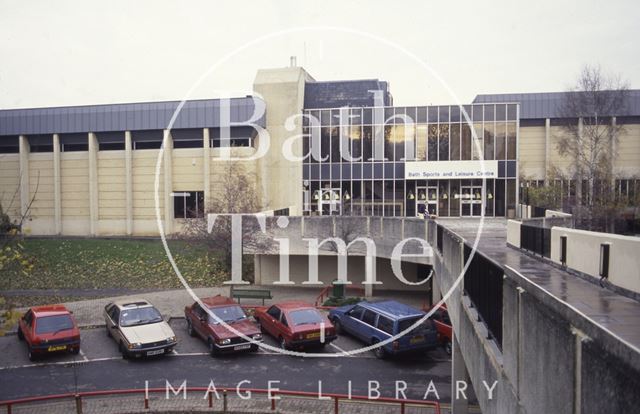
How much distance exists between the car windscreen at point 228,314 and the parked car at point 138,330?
5.25ft

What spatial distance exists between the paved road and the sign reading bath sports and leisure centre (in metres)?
21.0

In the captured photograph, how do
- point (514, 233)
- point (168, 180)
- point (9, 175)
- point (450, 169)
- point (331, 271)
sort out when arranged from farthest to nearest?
point (9, 175) → point (168, 180) → point (450, 169) → point (331, 271) → point (514, 233)

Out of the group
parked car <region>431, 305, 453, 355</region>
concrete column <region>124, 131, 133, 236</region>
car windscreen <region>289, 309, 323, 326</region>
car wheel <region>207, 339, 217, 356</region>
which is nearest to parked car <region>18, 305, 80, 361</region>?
car wheel <region>207, 339, 217, 356</region>

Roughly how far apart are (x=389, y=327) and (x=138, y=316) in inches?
349

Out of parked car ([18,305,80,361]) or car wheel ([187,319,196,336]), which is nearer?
parked car ([18,305,80,361])

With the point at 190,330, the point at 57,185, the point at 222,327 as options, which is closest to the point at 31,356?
the point at 190,330

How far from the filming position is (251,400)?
1288 cm

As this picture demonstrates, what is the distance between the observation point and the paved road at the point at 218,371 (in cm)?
1392

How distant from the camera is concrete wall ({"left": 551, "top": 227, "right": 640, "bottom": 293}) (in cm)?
702

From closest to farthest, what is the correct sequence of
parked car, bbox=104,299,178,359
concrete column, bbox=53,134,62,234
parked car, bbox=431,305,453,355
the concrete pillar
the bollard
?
1. the bollard
2. parked car, bbox=104,299,178,359
3. parked car, bbox=431,305,453,355
4. the concrete pillar
5. concrete column, bbox=53,134,62,234

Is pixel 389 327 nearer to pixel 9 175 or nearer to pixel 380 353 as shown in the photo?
pixel 380 353

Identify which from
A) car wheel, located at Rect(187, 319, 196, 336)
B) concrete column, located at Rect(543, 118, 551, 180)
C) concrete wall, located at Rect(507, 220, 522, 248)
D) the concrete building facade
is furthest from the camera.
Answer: concrete column, located at Rect(543, 118, 551, 180)

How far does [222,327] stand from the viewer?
16766 mm

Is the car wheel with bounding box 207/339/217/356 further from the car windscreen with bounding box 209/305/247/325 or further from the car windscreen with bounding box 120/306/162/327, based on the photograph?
the car windscreen with bounding box 120/306/162/327
